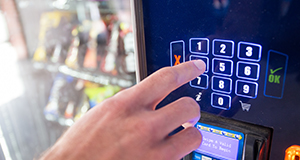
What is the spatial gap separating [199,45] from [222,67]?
2.6 inches

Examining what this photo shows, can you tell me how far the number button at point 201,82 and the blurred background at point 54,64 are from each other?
2.27ft

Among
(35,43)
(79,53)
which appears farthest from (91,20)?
(35,43)

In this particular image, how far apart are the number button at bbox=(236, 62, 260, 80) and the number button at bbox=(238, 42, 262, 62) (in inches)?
0.4

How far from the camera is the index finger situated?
1.34 ft

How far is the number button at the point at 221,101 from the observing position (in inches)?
20.5

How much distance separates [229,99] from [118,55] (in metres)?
0.85

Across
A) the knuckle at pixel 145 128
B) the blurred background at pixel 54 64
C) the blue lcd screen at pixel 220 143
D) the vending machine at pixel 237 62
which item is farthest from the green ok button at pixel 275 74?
the blurred background at pixel 54 64

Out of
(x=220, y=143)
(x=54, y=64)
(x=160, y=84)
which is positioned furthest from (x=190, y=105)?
(x=54, y=64)

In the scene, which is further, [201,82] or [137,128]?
[201,82]

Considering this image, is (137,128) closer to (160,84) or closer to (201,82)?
(160,84)

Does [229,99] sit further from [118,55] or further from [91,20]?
[91,20]

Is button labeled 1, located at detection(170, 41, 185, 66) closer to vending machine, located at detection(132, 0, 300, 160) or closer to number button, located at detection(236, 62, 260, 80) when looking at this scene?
vending machine, located at detection(132, 0, 300, 160)

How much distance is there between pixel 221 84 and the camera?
1.69 feet

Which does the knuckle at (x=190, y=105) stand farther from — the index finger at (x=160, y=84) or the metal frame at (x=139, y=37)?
the metal frame at (x=139, y=37)
